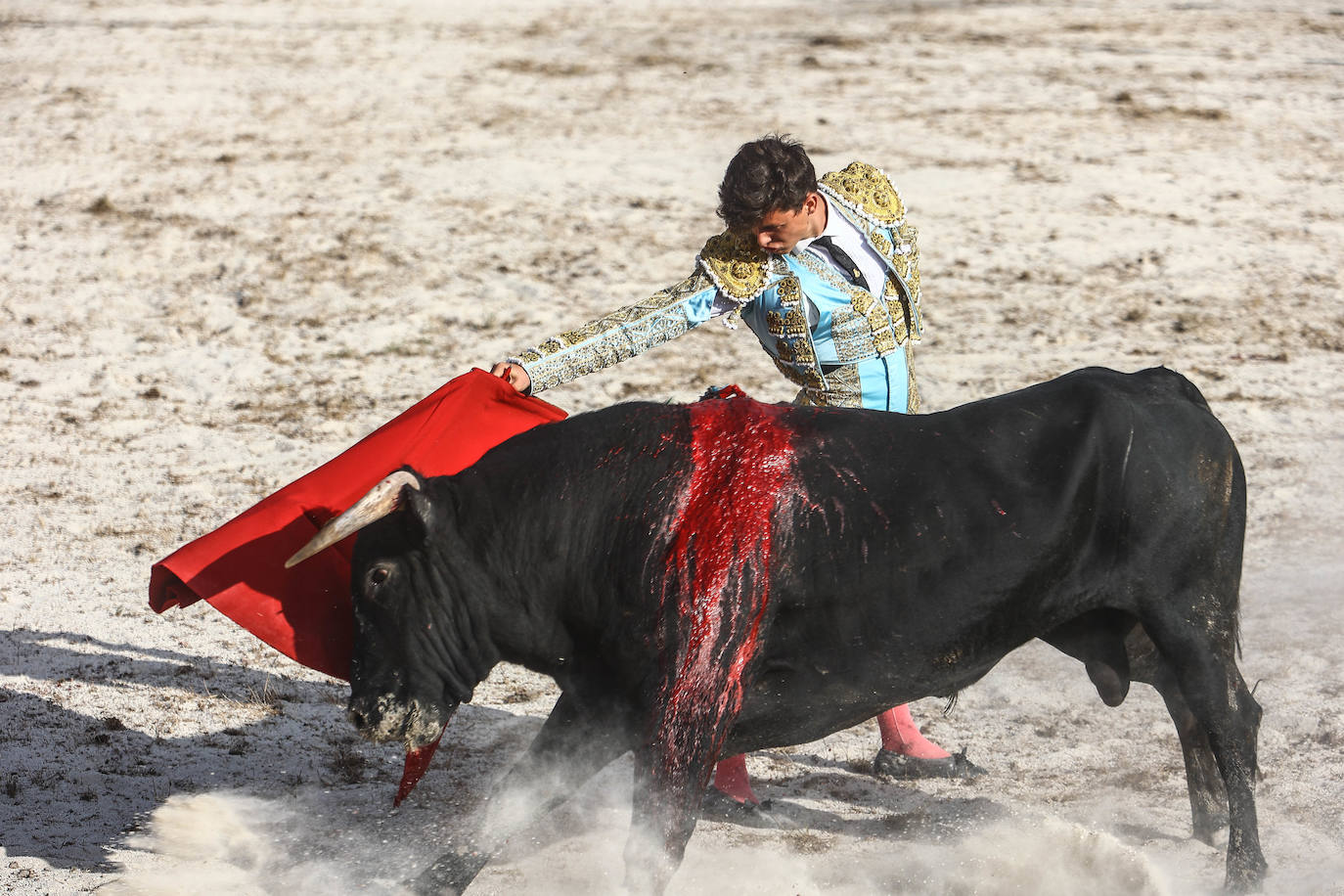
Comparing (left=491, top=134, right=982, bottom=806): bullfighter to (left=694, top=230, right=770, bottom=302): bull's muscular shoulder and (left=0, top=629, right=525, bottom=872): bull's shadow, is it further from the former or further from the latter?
(left=0, top=629, right=525, bottom=872): bull's shadow

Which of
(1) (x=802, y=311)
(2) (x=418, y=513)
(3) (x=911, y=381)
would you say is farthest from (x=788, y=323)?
(2) (x=418, y=513)

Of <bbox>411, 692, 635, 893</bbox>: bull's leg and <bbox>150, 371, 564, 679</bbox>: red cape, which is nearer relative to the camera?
<bbox>411, 692, 635, 893</bbox>: bull's leg

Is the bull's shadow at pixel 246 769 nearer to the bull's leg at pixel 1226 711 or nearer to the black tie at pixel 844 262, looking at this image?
the bull's leg at pixel 1226 711

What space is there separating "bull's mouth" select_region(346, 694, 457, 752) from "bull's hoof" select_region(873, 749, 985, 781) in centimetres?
167

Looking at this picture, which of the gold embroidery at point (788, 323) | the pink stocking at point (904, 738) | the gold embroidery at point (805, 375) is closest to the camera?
the gold embroidery at point (788, 323)

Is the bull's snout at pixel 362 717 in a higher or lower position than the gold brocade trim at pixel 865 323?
lower

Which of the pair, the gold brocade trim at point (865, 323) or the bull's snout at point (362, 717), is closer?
the bull's snout at point (362, 717)

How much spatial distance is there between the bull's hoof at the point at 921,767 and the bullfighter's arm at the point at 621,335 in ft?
5.23

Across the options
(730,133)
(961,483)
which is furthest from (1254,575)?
(730,133)

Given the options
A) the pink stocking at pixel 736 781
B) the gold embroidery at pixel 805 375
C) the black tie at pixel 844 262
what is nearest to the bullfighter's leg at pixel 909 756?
the pink stocking at pixel 736 781

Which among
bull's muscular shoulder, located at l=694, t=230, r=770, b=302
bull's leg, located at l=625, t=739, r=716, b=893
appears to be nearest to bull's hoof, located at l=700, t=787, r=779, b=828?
bull's leg, located at l=625, t=739, r=716, b=893

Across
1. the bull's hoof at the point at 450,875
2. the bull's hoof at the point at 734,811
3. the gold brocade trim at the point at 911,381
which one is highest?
the gold brocade trim at the point at 911,381

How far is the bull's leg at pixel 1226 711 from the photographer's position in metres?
3.59

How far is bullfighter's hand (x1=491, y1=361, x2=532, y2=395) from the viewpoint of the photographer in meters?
3.96
